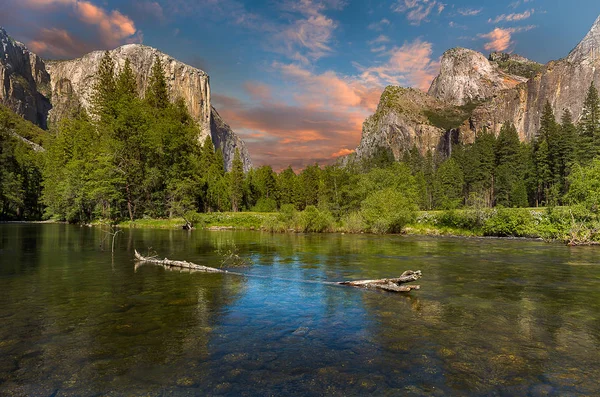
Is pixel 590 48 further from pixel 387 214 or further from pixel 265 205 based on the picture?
pixel 387 214

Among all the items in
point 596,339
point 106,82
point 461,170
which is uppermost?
point 106,82

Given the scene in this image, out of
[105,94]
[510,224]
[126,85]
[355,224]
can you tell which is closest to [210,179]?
[126,85]

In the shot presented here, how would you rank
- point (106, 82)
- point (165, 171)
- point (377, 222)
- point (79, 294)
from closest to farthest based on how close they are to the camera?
point (79, 294), point (377, 222), point (165, 171), point (106, 82)

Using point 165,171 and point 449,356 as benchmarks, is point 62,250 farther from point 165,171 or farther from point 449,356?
point 165,171

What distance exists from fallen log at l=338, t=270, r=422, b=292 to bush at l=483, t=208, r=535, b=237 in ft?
121

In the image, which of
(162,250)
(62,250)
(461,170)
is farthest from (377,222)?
(461,170)

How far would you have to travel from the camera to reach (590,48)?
189 metres

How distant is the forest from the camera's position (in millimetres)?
59031

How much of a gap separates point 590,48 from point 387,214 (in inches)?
8352

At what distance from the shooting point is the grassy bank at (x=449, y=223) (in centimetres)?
3865

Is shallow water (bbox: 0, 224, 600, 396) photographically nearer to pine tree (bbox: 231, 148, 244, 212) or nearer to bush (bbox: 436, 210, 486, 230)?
bush (bbox: 436, 210, 486, 230)

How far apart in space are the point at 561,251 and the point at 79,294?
119ft

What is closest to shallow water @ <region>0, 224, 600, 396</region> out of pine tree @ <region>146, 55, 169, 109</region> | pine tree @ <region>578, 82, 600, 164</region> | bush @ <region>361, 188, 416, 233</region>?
bush @ <region>361, 188, 416, 233</region>

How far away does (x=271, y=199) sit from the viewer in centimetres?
11750
